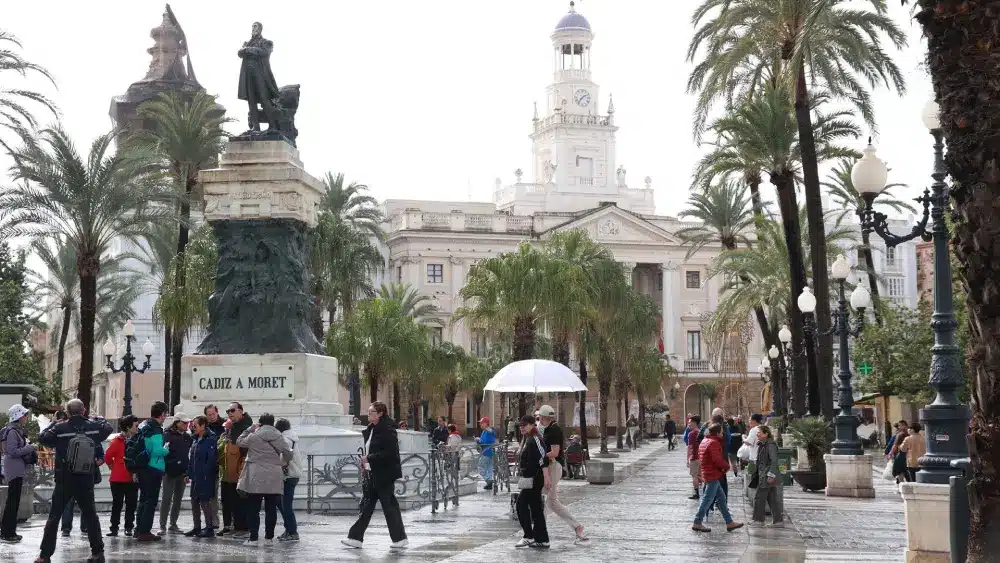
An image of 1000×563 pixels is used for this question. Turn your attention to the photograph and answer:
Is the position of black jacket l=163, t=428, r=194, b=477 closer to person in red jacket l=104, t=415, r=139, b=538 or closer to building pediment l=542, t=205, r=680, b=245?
person in red jacket l=104, t=415, r=139, b=538

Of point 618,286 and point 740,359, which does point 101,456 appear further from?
point 740,359

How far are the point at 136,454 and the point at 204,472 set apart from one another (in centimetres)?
84

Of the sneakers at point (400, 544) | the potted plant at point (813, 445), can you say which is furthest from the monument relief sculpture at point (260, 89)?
the potted plant at point (813, 445)

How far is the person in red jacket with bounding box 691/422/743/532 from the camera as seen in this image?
58.0 feet

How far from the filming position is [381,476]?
48.7 ft

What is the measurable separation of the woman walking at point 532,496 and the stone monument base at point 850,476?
11527mm

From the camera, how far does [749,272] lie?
4641cm

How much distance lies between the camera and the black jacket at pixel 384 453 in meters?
14.9

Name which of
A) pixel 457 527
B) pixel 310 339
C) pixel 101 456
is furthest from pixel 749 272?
pixel 101 456

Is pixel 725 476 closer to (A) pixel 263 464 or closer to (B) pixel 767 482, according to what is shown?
(B) pixel 767 482

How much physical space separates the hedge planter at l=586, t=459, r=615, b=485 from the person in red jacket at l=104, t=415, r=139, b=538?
15756mm

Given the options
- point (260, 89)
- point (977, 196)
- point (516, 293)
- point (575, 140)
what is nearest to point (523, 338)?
point (516, 293)

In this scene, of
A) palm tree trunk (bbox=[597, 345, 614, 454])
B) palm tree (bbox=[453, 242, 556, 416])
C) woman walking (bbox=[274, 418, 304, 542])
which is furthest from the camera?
palm tree trunk (bbox=[597, 345, 614, 454])

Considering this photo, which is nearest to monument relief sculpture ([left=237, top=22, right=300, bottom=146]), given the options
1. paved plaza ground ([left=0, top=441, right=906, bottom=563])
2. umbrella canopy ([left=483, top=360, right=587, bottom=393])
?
umbrella canopy ([left=483, top=360, right=587, bottom=393])
